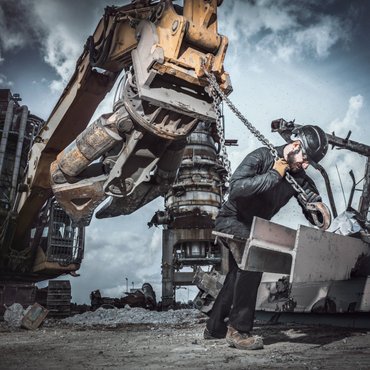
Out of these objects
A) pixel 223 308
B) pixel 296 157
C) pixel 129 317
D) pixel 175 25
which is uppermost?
pixel 175 25

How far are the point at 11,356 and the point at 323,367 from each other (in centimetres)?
239

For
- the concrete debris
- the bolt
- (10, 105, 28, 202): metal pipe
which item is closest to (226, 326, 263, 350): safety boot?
the bolt

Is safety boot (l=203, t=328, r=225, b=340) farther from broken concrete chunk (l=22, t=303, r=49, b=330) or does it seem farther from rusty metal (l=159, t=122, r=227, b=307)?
rusty metal (l=159, t=122, r=227, b=307)

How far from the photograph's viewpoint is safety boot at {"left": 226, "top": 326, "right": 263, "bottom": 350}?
3160 mm

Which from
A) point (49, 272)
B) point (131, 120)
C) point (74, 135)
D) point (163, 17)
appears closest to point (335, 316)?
point (131, 120)

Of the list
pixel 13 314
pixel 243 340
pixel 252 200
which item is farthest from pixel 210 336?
pixel 13 314

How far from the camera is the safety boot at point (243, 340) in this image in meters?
3.16

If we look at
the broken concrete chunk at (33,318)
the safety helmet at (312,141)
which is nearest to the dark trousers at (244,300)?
the safety helmet at (312,141)

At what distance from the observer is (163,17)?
4.07m

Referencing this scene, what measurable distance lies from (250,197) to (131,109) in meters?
1.72

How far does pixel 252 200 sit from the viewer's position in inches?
133

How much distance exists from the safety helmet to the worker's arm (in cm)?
42

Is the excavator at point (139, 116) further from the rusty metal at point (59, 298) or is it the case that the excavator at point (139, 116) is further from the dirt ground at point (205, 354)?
the rusty metal at point (59, 298)

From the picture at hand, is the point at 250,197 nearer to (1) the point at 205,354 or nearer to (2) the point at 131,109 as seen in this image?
(1) the point at 205,354
